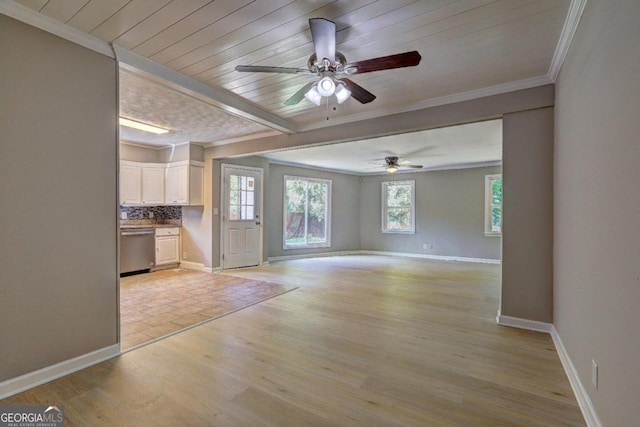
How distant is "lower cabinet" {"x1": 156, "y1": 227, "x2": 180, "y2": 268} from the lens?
5809 millimetres

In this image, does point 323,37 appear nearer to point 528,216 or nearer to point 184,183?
point 528,216

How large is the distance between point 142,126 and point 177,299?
8.41 feet

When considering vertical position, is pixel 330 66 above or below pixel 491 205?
above

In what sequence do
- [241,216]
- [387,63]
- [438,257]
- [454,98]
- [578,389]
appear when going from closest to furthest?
[578,389] → [387,63] → [454,98] → [241,216] → [438,257]

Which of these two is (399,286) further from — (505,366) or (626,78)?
(626,78)

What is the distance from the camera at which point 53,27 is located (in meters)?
2.04

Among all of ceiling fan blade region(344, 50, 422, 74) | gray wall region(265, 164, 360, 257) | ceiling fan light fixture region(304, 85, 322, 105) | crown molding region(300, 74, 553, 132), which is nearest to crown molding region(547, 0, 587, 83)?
crown molding region(300, 74, 553, 132)

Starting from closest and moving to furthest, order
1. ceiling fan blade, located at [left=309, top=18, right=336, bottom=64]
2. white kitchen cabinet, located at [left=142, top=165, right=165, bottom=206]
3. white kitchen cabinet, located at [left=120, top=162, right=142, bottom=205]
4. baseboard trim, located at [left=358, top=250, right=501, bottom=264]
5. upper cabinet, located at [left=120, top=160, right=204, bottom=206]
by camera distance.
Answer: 1. ceiling fan blade, located at [left=309, top=18, right=336, bottom=64]
2. white kitchen cabinet, located at [left=120, top=162, right=142, bottom=205]
3. upper cabinet, located at [left=120, top=160, right=204, bottom=206]
4. white kitchen cabinet, located at [left=142, top=165, right=165, bottom=206]
5. baseboard trim, located at [left=358, top=250, right=501, bottom=264]

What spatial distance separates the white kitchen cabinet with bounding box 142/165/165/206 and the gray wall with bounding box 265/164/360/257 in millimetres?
2148

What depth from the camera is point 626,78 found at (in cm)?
128

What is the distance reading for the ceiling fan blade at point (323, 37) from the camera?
1807 millimetres

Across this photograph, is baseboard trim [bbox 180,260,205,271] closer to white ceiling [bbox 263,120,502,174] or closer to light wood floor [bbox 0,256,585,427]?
white ceiling [bbox 263,120,502,174]

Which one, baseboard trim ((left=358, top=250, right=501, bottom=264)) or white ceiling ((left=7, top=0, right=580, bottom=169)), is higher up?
white ceiling ((left=7, top=0, right=580, bottom=169))

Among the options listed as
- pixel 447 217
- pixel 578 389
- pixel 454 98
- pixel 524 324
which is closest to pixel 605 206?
pixel 578 389
